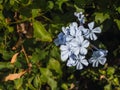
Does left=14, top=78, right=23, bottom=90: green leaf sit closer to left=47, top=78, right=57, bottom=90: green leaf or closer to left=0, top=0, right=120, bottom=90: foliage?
left=0, top=0, right=120, bottom=90: foliage

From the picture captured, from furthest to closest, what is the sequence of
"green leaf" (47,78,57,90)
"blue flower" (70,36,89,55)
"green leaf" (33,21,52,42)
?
"green leaf" (47,78,57,90) → "green leaf" (33,21,52,42) → "blue flower" (70,36,89,55)

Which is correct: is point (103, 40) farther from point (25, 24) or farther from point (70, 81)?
point (25, 24)

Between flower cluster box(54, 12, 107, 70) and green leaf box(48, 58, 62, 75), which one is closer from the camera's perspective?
flower cluster box(54, 12, 107, 70)

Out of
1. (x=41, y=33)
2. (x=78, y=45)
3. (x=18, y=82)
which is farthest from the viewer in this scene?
(x=18, y=82)

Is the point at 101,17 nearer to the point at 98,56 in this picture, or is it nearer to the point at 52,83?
the point at 98,56

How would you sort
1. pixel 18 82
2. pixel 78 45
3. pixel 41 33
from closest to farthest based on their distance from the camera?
pixel 78 45 → pixel 41 33 → pixel 18 82

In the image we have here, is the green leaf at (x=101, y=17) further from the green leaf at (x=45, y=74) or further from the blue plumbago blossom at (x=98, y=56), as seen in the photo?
the green leaf at (x=45, y=74)

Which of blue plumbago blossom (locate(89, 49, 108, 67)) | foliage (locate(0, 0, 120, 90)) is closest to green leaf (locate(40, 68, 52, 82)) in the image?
foliage (locate(0, 0, 120, 90))

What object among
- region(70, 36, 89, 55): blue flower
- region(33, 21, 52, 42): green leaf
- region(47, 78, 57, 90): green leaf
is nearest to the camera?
region(70, 36, 89, 55): blue flower

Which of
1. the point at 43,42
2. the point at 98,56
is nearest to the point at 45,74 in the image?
the point at 43,42
